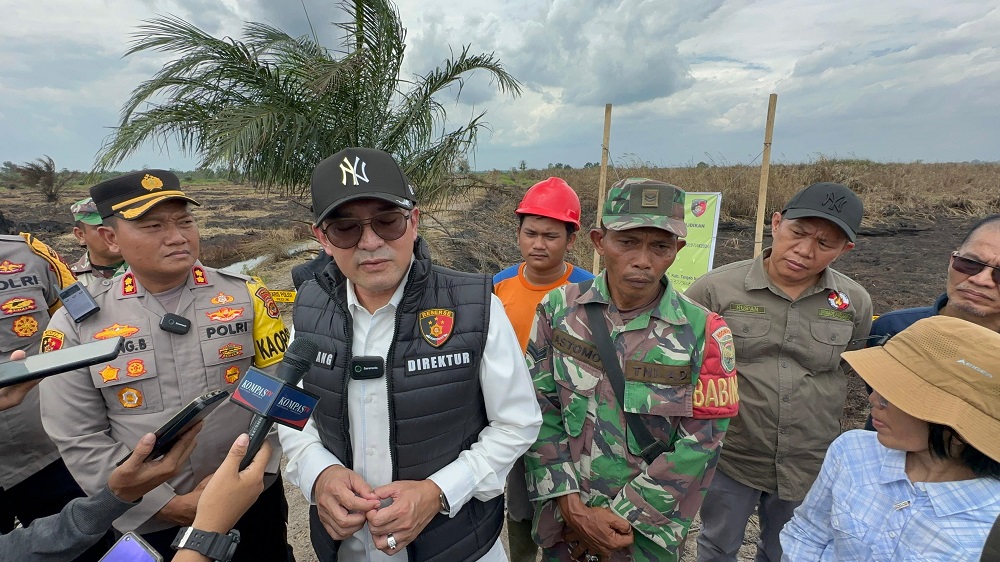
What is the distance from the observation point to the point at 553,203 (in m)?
2.76

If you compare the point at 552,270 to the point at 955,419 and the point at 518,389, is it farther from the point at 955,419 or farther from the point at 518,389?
the point at 955,419

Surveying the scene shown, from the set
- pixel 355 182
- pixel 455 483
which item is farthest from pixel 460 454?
pixel 355 182

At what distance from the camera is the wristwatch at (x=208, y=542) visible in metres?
1.15

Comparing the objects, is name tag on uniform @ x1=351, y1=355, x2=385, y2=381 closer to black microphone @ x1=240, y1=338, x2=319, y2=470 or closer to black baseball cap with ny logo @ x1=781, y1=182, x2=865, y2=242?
black microphone @ x1=240, y1=338, x2=319, y2=470

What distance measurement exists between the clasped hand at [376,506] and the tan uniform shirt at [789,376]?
169 cm

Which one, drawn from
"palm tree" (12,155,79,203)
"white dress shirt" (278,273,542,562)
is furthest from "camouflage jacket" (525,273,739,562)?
"palm tree" (12,155,79,203)

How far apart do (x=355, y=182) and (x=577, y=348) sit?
1.04m

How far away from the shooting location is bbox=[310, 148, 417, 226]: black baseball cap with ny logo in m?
1.40

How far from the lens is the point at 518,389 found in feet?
5.29

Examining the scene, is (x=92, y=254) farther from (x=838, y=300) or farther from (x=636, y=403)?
(x=838, y=300)

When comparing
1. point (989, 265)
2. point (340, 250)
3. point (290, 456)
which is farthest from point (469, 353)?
point (989, 265)

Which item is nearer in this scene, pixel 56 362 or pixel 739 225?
pixel 56 362

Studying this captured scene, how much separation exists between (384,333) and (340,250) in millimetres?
320

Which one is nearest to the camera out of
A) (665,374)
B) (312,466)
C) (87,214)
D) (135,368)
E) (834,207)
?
(312,466)
